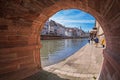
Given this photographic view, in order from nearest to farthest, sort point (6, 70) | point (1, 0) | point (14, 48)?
point (1, 0)
point (6, 70)
point (14, 48)

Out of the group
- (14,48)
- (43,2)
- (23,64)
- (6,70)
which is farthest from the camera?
(23,64)

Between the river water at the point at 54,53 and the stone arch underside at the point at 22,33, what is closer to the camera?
the stone arch underside at the point at 22,33

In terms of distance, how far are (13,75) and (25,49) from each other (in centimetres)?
114

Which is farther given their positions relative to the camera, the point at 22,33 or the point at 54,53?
the point at 54,53

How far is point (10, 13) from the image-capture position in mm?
4039

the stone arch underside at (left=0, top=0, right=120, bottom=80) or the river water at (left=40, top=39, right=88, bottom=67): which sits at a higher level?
the stone arch underside at (left=0, top=0, right=120, bottom=80)

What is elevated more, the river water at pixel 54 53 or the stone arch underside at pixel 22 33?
the stone arch underside at pixel 22 33

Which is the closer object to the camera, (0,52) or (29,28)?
(0,52)

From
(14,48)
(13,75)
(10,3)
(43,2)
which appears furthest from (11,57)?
(43,2)

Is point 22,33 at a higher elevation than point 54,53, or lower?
higher

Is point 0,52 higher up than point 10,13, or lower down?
lower down

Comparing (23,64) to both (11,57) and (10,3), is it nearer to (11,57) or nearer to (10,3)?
(11,57)

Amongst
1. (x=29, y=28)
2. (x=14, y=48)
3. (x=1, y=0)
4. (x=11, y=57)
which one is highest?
(x=1, y=0)

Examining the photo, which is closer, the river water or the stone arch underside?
the stone arch underside
